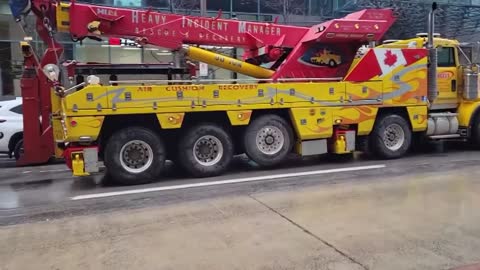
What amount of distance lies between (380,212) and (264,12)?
18.0 meters

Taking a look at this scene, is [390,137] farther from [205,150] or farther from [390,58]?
[205,150]

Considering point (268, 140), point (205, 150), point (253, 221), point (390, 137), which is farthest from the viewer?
point (390, 137)

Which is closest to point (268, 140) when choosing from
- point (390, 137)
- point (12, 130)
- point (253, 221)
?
point (390, 137)

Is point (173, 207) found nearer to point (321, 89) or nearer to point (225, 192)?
point (225, 192)

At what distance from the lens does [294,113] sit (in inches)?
388

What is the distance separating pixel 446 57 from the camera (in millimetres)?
11641

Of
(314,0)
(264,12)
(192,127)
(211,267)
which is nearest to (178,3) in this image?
(264,12)

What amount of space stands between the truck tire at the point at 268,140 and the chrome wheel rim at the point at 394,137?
2.42 m

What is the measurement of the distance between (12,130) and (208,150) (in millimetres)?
5303

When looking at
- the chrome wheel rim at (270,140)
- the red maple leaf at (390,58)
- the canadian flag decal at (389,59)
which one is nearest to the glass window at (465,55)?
the canadian flag decal at (389,59)

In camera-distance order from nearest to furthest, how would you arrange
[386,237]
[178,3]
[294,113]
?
1. [386,237]
2. [294,113]
3. [178,3]

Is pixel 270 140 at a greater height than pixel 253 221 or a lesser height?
greater

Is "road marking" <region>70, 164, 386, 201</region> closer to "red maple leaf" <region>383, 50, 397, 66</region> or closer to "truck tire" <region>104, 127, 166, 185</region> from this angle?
"truck tire" <region>104, 127, 166, 185</region>

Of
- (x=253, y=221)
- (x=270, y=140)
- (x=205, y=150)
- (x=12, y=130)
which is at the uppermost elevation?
(x=12, y=130)
